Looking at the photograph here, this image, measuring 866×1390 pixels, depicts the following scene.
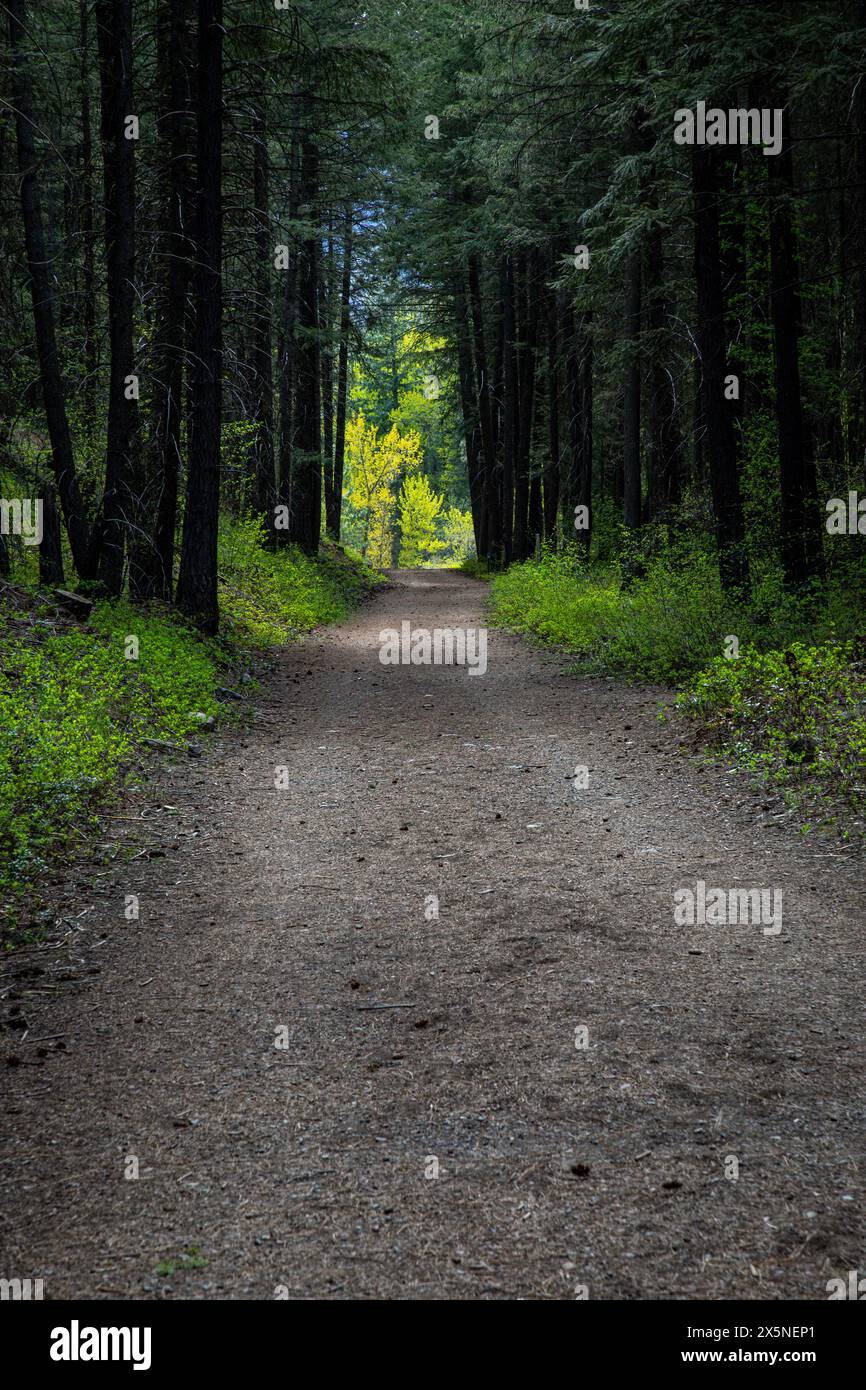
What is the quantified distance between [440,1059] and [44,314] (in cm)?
1230

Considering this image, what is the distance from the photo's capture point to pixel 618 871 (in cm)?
644

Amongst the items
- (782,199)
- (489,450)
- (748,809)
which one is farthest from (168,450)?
(489,450)

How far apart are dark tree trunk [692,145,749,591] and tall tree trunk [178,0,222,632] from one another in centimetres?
674

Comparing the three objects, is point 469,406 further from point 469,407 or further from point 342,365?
point 342,365

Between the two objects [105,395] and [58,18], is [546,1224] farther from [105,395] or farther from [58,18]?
[58,18]

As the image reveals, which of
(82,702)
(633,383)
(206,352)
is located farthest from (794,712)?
(633,383)

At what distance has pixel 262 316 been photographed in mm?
14180

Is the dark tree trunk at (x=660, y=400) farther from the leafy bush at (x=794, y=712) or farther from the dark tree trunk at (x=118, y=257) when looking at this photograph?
the dark tree trunk at (x=118, y=257)

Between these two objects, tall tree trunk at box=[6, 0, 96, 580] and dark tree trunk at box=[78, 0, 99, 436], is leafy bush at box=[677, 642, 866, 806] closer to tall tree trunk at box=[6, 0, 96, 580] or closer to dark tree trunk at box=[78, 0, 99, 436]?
tall tree trunk at box=[6, 0, 96, 580]

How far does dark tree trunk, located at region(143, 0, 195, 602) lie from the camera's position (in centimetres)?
1344

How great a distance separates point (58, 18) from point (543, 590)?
44.2 ft

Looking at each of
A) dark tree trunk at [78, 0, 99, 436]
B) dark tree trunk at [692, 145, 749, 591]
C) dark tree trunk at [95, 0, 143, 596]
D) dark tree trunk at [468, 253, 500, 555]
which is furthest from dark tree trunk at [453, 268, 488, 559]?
dark tree trunk at [95, 0, 143, 596]

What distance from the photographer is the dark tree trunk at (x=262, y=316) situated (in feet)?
48.8

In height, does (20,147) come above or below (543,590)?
above
